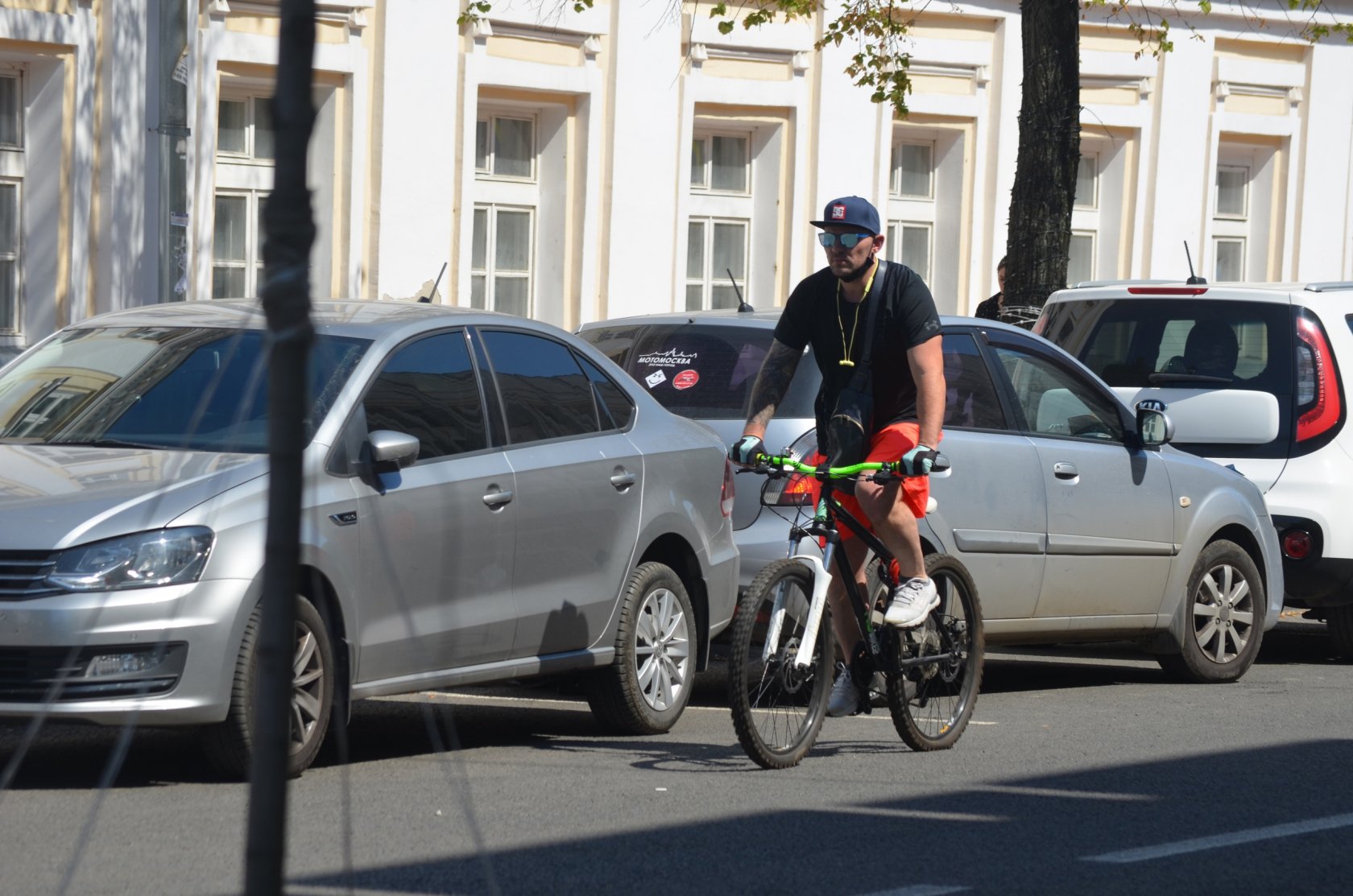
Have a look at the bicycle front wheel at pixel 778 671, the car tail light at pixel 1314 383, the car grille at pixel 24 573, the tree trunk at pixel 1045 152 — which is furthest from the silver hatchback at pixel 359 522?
the tree trunk at pixel 1045 152

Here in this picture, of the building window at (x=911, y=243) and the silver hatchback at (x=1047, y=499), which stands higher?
the building window at (x=911, y=243)

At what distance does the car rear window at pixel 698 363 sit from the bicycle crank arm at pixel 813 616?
177cm

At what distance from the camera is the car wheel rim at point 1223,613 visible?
993 centimetres

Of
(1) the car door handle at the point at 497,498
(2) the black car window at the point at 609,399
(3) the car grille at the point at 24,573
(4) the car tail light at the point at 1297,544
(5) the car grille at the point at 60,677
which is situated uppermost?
(2) the black car window at the point at 609,399

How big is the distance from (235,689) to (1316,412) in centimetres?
636

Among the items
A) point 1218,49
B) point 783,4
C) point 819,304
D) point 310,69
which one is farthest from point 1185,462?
point 1218,49

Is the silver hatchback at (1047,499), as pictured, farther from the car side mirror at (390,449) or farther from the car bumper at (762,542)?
the car side mirror at (390,449)

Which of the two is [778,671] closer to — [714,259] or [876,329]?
[876,329]

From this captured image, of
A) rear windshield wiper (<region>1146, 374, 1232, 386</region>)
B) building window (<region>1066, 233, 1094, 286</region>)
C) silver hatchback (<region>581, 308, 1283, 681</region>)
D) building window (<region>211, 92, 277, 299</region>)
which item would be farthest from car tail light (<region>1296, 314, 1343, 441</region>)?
building window (<region>1066, 233, 1094, 286</region>)

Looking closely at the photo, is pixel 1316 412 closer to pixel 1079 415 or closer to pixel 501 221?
pixel 1079 415

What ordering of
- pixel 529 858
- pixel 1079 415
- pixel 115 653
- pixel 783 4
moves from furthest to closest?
pixel 783 4, pixel 1079 415, pixel 115 653, pixel 529 858

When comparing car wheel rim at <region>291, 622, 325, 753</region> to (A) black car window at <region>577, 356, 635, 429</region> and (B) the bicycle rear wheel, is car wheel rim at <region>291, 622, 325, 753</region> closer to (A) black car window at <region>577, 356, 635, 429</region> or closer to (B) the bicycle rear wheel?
(A) black car window at <region>577, 356, 635, 429</region>

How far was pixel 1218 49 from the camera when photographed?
2256 centimetres

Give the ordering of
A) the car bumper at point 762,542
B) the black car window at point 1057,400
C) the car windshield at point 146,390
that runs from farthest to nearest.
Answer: the black car window at point 1057,400 → the car bumper at point 762,542 → the car windshield at point 146,390
